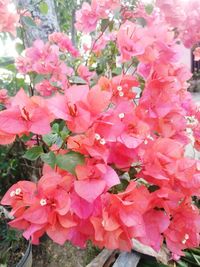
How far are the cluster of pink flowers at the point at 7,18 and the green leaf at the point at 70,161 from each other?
857 mm

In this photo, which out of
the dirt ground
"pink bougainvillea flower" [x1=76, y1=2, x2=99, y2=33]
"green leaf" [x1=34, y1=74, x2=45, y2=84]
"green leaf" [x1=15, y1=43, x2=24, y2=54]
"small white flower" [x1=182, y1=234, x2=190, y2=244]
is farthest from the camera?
the dirt ground

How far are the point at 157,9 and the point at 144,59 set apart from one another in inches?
29.2

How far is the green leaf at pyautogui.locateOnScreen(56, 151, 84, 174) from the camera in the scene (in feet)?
1.51

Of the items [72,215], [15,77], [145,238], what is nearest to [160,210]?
[145,238]

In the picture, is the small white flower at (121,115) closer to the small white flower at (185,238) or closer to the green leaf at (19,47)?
the small white flower at (185,238)

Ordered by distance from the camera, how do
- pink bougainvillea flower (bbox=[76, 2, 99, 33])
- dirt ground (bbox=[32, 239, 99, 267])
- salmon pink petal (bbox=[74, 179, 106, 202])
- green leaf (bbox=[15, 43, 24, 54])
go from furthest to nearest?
dirt ground (bbox=[32, 239, 99, 267]) < green leaf (bbox=[15, 43, 24, 54]) < pink bougainvillea flower (bbox=[76, 2, 99, 33]) < salmon pink petal (bbox=[74, 179, 106, 202])

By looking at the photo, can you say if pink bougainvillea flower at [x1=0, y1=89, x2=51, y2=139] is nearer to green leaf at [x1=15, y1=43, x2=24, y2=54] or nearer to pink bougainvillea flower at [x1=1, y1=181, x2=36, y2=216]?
pink bougainvillea flower at [x1=1, y1=181, x2=36, y2=216]

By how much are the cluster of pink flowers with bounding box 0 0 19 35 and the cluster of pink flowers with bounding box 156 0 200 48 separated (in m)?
0.52

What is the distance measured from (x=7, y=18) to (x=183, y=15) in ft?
2.08

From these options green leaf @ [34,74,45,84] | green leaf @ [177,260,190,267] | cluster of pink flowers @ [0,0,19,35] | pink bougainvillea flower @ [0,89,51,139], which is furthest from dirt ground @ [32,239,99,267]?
pink bougainvillea flower @ [0,89,51,139]

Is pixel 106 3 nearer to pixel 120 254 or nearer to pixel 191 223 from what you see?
pixel 191 223

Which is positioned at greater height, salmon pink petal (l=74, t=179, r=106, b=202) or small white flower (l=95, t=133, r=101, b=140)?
small white flower (l=95, t=133, r=101, b=140)

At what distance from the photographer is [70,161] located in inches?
18.2

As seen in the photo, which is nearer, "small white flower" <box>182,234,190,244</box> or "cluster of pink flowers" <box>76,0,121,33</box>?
"small white flower" <box>182,234,190,244</box>
